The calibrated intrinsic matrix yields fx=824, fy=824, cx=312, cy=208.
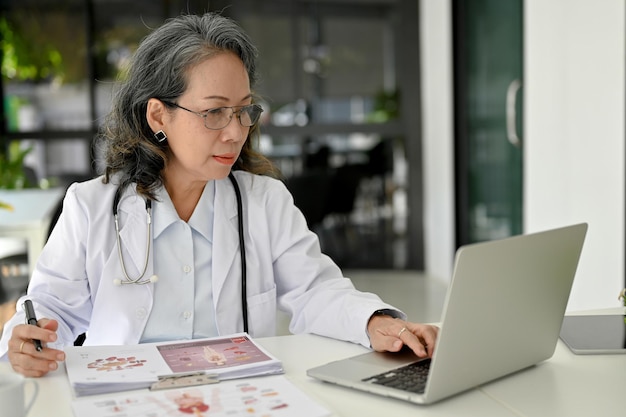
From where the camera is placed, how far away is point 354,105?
6.06 metres

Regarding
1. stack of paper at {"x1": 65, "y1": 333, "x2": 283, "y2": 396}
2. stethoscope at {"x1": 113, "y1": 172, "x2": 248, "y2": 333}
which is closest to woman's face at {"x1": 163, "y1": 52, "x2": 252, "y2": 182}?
stethoscope at {"x1": 113, "y1": 172, "x2": 248, "y2": 333}

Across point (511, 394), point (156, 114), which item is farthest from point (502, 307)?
point (156, 114)

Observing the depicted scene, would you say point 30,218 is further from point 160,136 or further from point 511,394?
point 511,394

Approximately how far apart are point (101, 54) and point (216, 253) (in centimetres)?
481

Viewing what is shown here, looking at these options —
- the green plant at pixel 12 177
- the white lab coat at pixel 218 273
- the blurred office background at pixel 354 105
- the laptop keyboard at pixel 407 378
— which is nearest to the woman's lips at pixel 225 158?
the white lab coat at pixel 218 273

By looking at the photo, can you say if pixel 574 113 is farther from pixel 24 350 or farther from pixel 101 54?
pixel 101 54

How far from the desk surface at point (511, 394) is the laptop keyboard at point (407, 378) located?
0.03 meters

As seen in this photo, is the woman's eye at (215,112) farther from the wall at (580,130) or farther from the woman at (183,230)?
the wall at (580,130)

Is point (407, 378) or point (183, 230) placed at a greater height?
point (183, 230)

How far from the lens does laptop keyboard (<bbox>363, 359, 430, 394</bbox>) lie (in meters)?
1.24

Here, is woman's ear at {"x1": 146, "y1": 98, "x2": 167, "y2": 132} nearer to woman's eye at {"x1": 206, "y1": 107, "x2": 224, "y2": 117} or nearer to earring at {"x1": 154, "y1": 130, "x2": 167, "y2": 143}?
earring at {"x1": 154, "y1": 130, "x2": 167, "y2": 143}

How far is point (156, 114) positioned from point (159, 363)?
697mm

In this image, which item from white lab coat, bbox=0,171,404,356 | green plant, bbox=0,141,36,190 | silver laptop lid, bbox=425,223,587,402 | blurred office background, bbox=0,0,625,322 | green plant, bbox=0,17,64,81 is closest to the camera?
silver laptop lid, bbox=425,223,587,402

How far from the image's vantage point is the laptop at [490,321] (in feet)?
3.77
